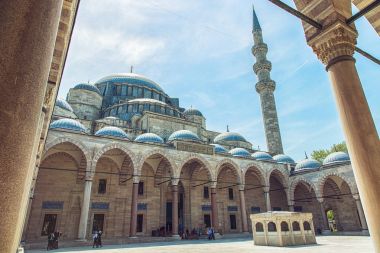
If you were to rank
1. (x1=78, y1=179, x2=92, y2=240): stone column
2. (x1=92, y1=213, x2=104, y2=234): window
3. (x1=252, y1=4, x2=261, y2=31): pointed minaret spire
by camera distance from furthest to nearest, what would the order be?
(x1=252, y1=4, x2=261, y2=31): pointed minaret spire, (x1=92, y1=213, x2=104, y2=234): window, (x1=78, y1=179, x2=92, y2=240): stone column

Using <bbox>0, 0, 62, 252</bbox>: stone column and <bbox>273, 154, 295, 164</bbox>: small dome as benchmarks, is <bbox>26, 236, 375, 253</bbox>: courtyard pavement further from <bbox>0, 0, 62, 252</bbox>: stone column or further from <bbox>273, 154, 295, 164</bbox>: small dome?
<bbox>273, 154, 295, 164</bbox>: small dome

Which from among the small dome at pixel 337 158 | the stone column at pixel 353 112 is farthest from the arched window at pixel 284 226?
the small dome at pixel 337 158

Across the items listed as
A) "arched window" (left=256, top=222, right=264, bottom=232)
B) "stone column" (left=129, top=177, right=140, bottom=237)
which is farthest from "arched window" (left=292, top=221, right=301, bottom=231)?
"stone column" (left=129, top=177, right=140, bottom=237)

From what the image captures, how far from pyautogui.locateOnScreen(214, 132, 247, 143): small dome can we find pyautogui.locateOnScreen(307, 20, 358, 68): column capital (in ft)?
73.8

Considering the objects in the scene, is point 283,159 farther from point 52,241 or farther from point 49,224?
point 52,241

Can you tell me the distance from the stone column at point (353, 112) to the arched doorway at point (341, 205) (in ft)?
58.8

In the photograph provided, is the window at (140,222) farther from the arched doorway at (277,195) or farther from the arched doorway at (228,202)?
the arched doorway at (277,195)

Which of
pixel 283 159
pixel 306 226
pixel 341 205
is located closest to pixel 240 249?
pixel 306 226

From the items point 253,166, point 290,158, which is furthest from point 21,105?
point 290,158

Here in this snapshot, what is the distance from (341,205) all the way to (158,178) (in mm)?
14257

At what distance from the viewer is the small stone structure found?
9.86 m

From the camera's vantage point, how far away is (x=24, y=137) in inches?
41.6

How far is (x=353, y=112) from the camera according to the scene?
10.3 feet

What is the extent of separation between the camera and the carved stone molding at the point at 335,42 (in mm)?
3541
